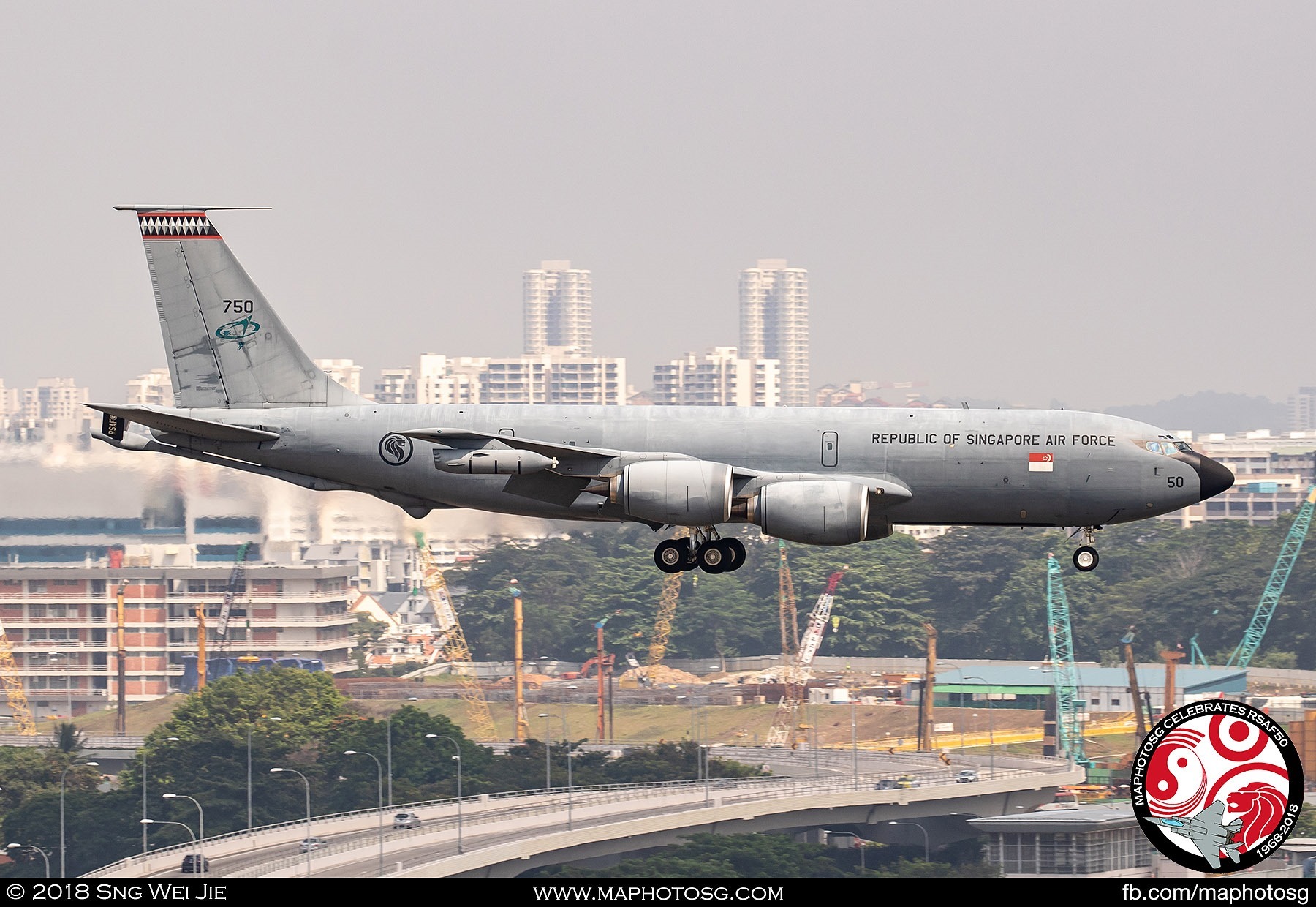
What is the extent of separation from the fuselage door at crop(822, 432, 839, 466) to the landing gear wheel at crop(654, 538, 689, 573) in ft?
16.1

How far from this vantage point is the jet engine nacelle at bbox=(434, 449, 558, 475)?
4997 cm

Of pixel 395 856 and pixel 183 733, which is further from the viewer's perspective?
pixel 183 733

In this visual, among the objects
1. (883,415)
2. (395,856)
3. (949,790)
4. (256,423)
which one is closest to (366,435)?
(256,423)

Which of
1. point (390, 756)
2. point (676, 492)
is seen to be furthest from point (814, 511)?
point (390, 756)

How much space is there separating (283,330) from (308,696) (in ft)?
396

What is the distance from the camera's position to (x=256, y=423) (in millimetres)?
52938

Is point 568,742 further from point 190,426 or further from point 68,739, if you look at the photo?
point 190,426

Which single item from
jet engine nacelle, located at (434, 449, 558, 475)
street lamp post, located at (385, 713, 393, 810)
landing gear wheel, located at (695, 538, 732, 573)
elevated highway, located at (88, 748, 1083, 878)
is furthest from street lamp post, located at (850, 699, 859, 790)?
jet engine nacelle, located at (434, 449, 558, 475)

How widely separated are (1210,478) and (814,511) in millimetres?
12382

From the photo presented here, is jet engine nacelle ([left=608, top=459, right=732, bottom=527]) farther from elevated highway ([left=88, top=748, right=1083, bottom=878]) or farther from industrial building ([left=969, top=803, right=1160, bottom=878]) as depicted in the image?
industrial building ([left=969, top=803, right=1160, bottom=878])

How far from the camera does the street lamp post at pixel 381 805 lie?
12444cm

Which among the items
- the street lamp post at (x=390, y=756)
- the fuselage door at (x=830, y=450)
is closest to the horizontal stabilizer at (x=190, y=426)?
the fuselage door at (x=830, y=450)

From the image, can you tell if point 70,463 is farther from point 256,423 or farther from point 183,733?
point 256,423

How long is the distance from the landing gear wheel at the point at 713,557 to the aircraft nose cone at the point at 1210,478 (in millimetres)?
14261
